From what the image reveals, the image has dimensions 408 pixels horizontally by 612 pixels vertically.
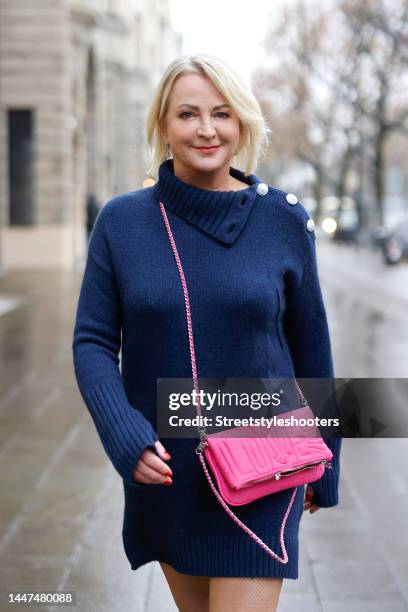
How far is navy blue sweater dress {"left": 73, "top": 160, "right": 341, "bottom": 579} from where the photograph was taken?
8.18ft

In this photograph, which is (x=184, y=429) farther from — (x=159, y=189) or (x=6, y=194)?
(x=6, y=194)

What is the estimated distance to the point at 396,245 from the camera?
34031mm

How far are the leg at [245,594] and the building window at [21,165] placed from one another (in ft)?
82.1

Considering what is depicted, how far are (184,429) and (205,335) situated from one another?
0.22m

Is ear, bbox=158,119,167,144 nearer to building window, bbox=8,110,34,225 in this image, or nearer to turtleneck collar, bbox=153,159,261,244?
turtleneck collar, bbox=153,159,261,244

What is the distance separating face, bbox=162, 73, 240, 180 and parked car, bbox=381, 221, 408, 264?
31.5m

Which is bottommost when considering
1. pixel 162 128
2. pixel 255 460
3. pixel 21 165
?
pixel 21 165

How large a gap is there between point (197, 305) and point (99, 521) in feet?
9.52

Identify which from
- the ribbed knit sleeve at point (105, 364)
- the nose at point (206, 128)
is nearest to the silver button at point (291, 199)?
the nose at point (206, 128)

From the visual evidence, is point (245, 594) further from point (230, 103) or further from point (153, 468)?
point (230, 103)

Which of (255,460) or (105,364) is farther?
(105,364)

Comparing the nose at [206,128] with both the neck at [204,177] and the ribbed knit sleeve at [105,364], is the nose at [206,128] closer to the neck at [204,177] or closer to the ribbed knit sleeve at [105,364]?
the neck at [204,177]

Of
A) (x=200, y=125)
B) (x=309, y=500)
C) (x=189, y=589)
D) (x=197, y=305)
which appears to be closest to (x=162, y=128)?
(x=200, y=125)

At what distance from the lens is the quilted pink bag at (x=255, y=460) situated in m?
2.39
